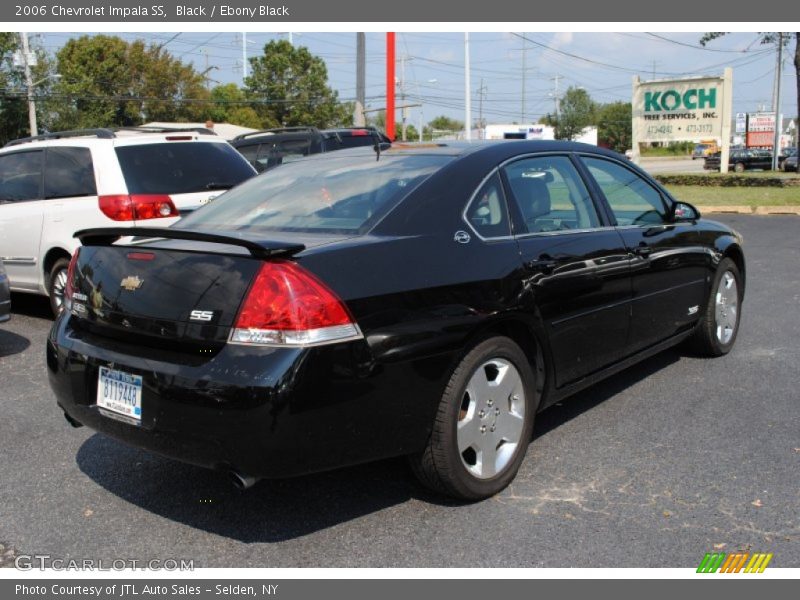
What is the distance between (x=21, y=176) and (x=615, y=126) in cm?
10611

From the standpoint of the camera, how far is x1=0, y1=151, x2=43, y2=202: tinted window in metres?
7.52

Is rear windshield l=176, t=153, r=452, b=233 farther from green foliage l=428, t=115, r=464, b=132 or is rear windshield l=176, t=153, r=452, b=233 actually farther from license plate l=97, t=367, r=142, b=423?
green foliage l=428, t=115, r=464, b=132

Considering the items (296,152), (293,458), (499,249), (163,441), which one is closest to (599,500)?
(499,249)

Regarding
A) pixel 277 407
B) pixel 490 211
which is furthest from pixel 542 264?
pixel 277 407

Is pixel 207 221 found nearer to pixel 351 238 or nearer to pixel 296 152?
pixel 351 238

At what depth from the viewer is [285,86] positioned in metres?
68.4

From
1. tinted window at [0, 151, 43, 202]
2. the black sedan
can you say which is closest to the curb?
tinted window at [0, 151, 43, 202]

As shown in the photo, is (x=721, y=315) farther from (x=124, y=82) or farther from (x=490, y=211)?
(x=124, y=82)

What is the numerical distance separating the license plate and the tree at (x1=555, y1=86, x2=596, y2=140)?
101m

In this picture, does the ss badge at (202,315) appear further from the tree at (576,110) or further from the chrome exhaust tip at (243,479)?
the tree at (576,110)

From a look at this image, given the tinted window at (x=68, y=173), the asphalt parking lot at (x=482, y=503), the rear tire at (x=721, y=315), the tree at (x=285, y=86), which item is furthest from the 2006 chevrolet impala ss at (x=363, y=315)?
the tree at (x=285, y=86)

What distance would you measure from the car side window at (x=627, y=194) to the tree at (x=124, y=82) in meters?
49.1

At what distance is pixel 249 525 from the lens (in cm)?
337

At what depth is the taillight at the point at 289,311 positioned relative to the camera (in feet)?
9.38
